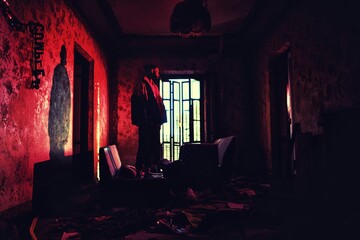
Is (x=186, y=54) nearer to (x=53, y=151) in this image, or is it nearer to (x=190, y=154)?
(x=190, y=154)

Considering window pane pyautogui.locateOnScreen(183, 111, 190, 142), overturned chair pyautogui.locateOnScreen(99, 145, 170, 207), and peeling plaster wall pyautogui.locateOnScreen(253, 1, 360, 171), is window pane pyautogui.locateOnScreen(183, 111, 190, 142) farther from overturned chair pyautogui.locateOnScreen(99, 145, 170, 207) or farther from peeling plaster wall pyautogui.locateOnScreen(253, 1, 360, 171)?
overturned chair pyautogui.locateOnScreen(99, 145, 170, 207)

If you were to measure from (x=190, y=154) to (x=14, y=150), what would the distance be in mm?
2206

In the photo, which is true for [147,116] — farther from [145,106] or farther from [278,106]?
[278,106]

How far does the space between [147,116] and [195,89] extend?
127 inches

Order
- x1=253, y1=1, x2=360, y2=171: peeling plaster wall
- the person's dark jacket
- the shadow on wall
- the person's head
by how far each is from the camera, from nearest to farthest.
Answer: x1=253, y1=1, x2=360, y2=171: peeling plaster wall, the shadow on wall, the person's dark jacket, the person's head

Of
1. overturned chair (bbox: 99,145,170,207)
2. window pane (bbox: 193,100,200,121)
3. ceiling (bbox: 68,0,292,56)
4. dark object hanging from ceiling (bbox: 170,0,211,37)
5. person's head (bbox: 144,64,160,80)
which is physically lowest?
overturned chair (bbox: 99,145,170,207)

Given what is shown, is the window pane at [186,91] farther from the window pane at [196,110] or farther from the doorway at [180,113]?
the window pane at [196,110]

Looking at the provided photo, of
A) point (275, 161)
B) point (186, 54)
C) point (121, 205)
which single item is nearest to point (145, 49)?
point (186, 54)

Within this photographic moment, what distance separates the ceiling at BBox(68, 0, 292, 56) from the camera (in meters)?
5.42

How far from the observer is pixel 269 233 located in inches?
93.6

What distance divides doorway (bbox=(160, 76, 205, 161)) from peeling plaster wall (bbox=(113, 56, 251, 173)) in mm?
323

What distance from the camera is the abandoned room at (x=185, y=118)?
2.85 m

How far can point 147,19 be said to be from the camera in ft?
20.5

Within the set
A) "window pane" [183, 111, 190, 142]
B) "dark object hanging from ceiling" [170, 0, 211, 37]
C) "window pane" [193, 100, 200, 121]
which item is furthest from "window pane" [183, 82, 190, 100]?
"dark object hanging from ceiling" [170, 0, 211, 37]
